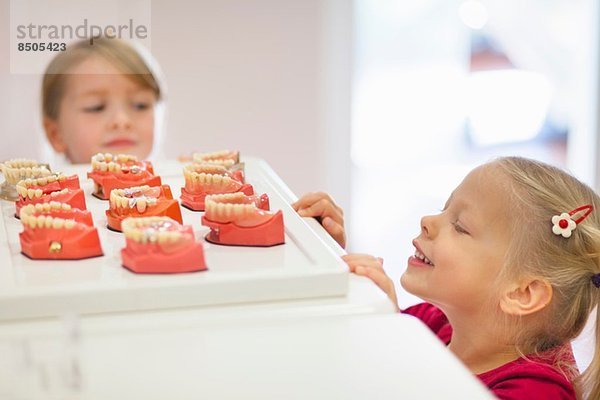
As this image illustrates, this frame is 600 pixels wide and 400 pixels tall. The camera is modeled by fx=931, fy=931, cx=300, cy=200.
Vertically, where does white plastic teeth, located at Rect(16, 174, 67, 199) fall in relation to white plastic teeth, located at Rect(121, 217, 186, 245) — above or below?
above

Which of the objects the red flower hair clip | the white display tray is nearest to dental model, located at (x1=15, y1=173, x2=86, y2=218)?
the white display tray

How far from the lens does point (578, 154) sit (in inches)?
145

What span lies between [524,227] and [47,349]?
83cm

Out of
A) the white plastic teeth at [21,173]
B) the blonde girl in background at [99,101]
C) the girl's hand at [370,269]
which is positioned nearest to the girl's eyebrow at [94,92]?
the blonde girl in background at [99,101]

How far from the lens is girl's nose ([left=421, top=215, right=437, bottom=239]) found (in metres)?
1.49

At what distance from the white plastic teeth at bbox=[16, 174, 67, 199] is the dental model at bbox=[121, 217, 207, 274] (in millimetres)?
274

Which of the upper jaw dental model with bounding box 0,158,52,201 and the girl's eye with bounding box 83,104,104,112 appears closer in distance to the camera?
the upper jaw dental model with bounding box 0,158,52,201

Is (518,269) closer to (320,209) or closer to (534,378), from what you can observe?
(534,378)

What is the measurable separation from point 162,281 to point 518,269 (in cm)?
66

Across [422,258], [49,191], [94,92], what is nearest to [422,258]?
[422,258]

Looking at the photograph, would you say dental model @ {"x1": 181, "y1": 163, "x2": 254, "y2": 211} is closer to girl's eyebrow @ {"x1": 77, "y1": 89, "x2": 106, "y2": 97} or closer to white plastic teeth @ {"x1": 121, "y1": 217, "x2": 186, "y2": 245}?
white plastic teeth @ {"x1": 121, "y1": 217, "x2": 186, "y2": 245}

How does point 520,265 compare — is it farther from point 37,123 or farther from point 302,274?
point 37,123

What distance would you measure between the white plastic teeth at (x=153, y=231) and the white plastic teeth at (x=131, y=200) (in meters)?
0.08

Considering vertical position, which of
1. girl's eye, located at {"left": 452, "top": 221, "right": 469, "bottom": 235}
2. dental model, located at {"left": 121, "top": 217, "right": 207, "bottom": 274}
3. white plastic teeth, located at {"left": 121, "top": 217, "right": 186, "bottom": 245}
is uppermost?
white plastic teeth, located at {"left": 121, "top": 217, "right": 186, "bottom": 245}
